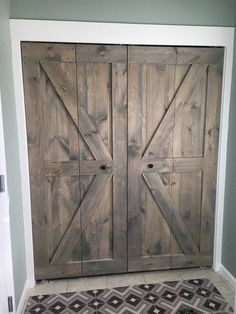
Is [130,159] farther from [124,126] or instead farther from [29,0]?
[29,0]

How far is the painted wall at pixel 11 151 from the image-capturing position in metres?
1.86

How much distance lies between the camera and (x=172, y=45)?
227cm

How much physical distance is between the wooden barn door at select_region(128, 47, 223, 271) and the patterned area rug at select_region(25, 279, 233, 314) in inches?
9.6

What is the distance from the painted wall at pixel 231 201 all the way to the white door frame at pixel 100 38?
6 centimetres

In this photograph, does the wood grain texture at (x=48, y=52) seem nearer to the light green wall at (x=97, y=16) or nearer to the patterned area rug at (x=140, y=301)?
the light green wall at (x=97, y=16)

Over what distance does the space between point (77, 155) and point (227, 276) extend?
67.4 inches

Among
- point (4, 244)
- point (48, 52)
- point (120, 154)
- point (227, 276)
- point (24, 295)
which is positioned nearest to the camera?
point (4, 244)

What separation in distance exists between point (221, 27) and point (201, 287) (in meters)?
2.21

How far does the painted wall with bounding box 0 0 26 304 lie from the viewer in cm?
186

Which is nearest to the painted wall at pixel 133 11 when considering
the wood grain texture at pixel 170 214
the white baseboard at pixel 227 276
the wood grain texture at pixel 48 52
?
the wood grain texture at pixel 48 52

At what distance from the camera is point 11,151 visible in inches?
78.5

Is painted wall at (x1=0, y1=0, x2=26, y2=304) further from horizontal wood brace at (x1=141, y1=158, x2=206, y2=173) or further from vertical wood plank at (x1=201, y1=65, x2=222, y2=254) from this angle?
vertical wood plank at (x1=201, y1=65, x2=222, y2=254)

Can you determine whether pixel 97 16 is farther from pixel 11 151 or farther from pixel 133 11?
pixel 11 151

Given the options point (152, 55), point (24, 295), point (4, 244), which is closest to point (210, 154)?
point (152, 55)
